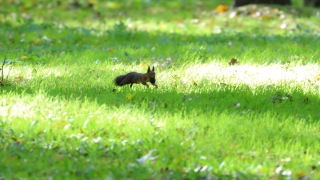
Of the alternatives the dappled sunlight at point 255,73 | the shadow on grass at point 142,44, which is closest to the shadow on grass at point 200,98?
the dappled sunlight at point 255,73

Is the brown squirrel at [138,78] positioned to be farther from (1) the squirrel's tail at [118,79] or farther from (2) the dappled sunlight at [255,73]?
(2) the dappled sunlight at [255,73]

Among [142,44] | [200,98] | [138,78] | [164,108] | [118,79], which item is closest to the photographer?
[164,108]

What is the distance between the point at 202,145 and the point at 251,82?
103 inches

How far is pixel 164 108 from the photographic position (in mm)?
7207

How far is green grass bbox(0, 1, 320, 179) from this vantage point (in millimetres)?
5633

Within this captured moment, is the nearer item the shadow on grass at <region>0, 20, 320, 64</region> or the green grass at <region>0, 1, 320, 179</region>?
the green grass at <region>0, 1, 320, 179</region>

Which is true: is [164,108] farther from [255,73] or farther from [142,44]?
[142,44]

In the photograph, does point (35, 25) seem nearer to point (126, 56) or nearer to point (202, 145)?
point (126, 56)

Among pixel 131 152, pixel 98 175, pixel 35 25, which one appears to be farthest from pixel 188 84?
pixel 35 25

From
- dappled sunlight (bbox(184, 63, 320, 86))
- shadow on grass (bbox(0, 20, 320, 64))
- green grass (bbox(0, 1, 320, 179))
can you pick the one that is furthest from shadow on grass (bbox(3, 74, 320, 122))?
shadow on grass (bbox(0, 20, 320, 64))

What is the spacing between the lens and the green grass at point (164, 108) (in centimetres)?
563

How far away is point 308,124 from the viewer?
270 inches

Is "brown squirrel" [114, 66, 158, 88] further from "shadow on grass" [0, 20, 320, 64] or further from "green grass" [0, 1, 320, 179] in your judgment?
"shadow on grass" [0, 20, 320, 64]

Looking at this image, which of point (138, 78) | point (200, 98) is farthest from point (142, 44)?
point (200, 98)
